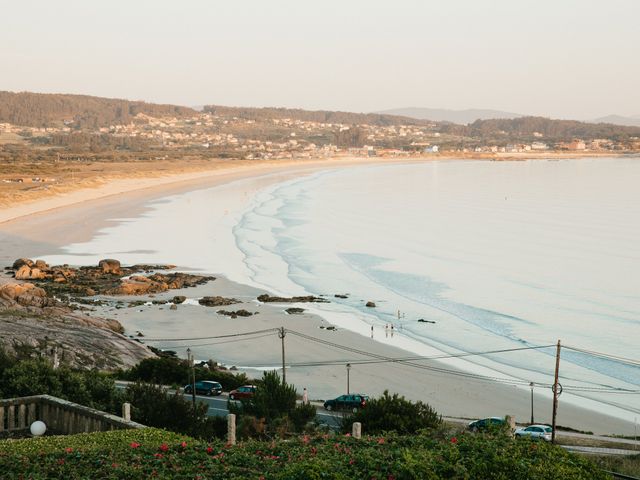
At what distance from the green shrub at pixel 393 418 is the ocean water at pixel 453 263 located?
32.0 ft

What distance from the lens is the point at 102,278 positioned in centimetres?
4097

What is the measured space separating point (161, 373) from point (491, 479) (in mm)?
16551

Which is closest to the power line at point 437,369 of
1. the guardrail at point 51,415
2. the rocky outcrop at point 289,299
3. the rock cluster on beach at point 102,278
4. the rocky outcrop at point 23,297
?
the rocky outcrop at point 289,299

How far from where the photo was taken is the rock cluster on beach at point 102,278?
124 feet

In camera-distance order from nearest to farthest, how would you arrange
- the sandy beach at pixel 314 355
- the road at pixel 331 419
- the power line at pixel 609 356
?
the road at pixel 331 419 < the sandy beach at pixel 314 355 < the power line at pixel 609 356

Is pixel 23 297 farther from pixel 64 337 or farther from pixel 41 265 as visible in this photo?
pixel 41 265

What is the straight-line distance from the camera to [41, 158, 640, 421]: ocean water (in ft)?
93.0

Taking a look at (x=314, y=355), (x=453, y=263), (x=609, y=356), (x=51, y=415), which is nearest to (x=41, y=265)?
(x=314, y=355)

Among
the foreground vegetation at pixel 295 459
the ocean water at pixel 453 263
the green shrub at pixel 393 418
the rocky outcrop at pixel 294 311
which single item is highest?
the foreground vegetation at pixel 295 459

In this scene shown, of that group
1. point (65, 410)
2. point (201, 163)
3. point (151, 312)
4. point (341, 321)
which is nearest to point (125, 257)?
point (151, 312)

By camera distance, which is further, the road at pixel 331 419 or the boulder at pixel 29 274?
the boulder at pixel 29 274

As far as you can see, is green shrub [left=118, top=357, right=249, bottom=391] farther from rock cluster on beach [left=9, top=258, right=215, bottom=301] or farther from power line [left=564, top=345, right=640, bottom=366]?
rock cluster on beach [left=9, top=258, right=215, bottom=301]

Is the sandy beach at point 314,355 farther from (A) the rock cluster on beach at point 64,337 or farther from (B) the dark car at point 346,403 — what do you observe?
(B) the dark car at point 346,403

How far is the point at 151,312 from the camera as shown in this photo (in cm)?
3394
